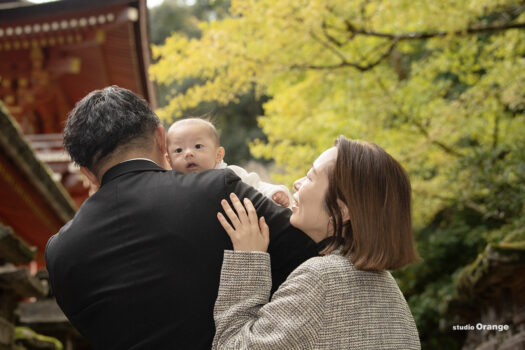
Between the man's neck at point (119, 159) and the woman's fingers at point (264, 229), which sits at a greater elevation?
the man's neck at point (119, 159)

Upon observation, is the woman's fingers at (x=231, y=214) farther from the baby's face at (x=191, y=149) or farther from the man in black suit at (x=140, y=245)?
the baby's face at (x=191, y=149)

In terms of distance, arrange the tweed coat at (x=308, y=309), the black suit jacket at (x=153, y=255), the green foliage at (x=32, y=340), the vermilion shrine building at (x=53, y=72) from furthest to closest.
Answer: the vermilion shrine building at (x=53, y=72)
the green foliage at (x=32, y=340)
the black suit jacket at (x=153, y=255)
the tweed coat at (x=308, y=309)

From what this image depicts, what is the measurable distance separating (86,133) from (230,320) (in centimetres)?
82

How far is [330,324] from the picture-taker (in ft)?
5.30

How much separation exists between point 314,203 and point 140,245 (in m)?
0.59

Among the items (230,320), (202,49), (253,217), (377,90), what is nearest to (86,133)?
(253,217)

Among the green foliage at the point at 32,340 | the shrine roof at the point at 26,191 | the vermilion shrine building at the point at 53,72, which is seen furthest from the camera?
the vermilion shrine building at the point at 53,72

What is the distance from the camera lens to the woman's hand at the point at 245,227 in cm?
170

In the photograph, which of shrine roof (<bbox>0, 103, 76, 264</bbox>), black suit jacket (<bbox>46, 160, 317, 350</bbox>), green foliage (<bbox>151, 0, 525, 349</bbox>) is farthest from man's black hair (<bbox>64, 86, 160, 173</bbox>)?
green foliage (<bbox>151, 0, 525, 349</bbox>)

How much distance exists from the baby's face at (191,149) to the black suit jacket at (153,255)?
0.72 meters

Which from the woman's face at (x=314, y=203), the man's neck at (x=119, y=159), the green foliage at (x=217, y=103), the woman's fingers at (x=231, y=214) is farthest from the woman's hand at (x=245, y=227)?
the green foliage at (x=217, y=103)

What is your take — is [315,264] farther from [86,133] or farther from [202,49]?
[202,49]

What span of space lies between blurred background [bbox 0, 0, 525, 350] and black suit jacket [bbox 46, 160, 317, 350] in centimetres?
255

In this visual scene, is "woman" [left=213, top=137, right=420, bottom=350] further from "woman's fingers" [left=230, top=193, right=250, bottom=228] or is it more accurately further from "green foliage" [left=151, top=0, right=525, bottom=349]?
"green foliage" [left=151, top=0, right=525, bottom=349]
